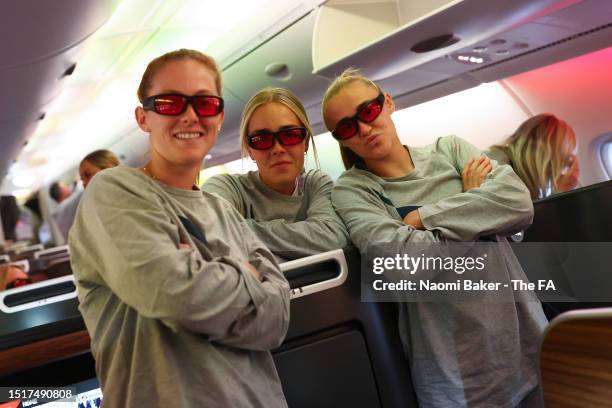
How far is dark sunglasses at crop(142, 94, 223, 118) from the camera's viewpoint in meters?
1.21

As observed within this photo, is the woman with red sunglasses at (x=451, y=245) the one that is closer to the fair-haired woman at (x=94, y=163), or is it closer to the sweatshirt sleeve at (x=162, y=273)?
the sweatshirt sleeve at (x=162, y=273)

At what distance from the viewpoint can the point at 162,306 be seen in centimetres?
99

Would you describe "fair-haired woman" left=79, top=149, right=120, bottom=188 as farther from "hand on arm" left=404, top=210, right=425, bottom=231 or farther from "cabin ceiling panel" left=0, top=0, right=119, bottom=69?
"hand on arm" left=404, top=210, right=425, bottom=231

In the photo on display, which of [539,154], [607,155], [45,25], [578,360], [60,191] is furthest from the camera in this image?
[60,191]

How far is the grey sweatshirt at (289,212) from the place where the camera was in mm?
1601

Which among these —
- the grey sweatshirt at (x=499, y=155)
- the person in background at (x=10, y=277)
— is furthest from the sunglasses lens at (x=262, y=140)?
the person in background at (x=10, y=277)

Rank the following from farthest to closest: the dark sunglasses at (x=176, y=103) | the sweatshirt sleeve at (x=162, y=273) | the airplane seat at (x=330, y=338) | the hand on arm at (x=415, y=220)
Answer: the hand on arm at (x=415, y=220), the airplane seat at (x=330, y=338), the dark sunglasses at (x=176, y=103), the sweatshirt sleeve at (x=162, y=273)

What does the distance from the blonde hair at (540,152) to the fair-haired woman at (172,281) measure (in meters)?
2.52

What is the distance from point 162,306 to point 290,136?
0.85 meters

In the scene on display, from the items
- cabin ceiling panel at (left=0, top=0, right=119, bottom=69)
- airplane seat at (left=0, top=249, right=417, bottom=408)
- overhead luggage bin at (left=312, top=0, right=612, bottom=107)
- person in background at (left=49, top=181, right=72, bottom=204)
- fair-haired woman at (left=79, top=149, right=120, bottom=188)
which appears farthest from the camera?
person in background at (left=49, top=181, right=72, bottom=204)

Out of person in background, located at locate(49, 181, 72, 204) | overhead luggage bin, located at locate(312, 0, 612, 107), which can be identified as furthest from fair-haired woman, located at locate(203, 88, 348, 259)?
person in background, located at locate(49, 181, 72, 204)

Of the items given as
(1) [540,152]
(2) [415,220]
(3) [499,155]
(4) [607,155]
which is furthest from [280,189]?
(4) [607,155]

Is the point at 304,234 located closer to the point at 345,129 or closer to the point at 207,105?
the point at 345,129

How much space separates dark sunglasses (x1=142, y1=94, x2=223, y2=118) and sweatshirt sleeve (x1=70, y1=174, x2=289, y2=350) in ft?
0.65
